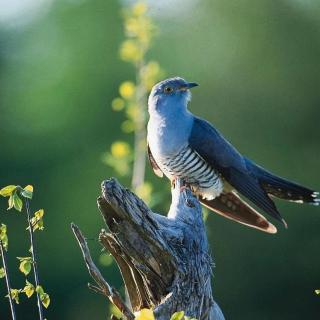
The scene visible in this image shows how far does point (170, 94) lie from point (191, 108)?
5599 mm

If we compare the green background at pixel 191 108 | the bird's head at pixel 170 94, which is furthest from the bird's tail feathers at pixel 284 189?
the green background at pixel 191 108

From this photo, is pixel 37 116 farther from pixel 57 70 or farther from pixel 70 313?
pixel 70 313

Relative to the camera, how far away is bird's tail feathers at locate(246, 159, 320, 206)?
19.3 ft

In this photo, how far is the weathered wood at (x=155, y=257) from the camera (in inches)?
152

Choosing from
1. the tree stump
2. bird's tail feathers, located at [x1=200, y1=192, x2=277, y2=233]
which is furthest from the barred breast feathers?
the tree stump

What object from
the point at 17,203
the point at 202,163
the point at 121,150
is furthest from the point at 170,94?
the point at 17,203

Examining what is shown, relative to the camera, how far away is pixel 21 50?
12.7m

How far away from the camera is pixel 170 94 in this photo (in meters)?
5.72

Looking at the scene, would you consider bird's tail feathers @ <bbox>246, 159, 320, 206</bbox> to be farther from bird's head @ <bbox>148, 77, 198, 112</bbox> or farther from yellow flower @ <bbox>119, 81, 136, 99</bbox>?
yellow flower @ <bbox>119, 81, 136, 99</bbox>

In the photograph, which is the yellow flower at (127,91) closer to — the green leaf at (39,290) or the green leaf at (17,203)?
the green leaf at (17,203)

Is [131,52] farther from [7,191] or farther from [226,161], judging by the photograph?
[7,191]

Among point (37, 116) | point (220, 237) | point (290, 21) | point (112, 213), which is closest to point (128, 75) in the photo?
point (37, 116)

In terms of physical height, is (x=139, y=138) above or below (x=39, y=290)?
below

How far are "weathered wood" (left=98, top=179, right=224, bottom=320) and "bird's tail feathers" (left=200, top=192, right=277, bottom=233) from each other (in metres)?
1.48
